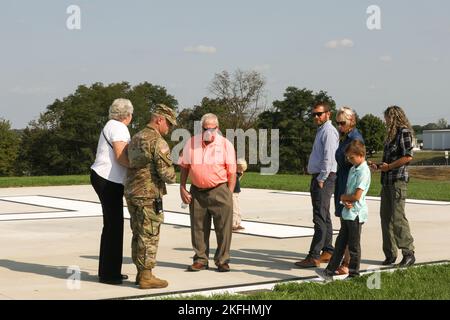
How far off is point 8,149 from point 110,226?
233 ft

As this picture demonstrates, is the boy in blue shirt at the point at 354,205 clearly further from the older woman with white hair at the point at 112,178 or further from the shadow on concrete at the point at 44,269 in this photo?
the shadow on concrete at the point at 44,269

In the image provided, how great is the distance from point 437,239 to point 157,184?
5278mm

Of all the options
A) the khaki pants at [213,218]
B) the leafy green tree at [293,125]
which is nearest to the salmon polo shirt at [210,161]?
the khaki pants at [213,218]

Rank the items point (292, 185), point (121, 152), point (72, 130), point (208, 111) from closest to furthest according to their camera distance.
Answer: point (121, 152)
point (292, 185)
point (208, 111)
point (72, 130)

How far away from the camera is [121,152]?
7074 millimetres

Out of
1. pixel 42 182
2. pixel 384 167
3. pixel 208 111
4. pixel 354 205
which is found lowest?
pixel 42 182

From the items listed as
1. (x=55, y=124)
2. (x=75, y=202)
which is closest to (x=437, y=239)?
(x=75, y=202)

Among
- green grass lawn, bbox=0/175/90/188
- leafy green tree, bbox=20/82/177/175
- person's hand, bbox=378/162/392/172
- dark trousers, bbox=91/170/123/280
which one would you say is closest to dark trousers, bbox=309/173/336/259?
person's hand, bbox=378/162/392/172

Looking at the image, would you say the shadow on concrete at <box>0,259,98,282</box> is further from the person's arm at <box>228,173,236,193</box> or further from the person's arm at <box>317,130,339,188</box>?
the person's arm at <box>317,130,339,188</box>

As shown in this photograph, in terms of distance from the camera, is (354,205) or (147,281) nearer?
(147,281)

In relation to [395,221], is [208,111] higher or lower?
higher

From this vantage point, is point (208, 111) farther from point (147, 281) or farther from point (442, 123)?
point (442, 123)

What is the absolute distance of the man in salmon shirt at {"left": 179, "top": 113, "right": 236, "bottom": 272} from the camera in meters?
7.87

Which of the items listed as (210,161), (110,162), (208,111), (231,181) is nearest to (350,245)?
(231,181)
